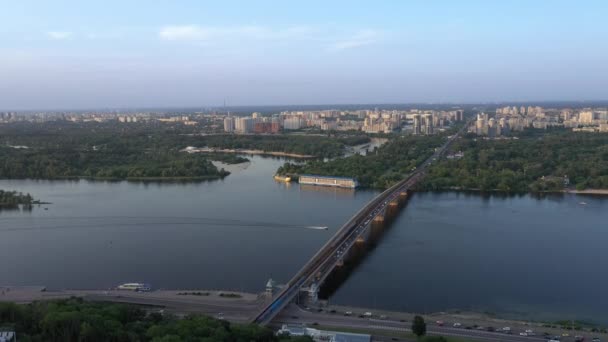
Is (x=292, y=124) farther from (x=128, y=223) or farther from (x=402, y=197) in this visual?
(x=128, y=223)

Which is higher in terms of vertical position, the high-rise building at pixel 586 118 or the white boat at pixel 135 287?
the high-rise building at pixel 586 118

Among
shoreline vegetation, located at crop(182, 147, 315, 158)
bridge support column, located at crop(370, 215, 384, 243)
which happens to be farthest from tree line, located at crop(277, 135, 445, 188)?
bridge support column, located at crop(370, 215, 384, 243)

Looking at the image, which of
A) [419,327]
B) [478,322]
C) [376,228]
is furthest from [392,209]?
[419,327]

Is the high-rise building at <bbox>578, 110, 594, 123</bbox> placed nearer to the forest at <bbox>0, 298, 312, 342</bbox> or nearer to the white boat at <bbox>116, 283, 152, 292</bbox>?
the white boat at <bbox>116, 283, 152, 292</bbox>

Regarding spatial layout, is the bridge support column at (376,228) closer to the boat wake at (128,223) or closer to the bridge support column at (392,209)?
the bridge support column at (392,209)

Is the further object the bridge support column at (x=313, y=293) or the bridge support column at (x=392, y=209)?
the bridge support column at (x=392, y=209)

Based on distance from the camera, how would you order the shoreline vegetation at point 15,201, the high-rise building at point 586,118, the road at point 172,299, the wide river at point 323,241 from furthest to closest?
the high-rise building at point 586,118 < the shoreline vegetation at point 15,201 < the wide river at point 323,241 < the road at point 172,299

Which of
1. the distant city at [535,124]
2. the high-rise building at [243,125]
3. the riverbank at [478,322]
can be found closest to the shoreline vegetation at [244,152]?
the high-rise building at [243,125]

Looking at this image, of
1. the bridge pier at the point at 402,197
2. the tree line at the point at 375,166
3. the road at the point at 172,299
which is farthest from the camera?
the tree line at the point at 375,166
